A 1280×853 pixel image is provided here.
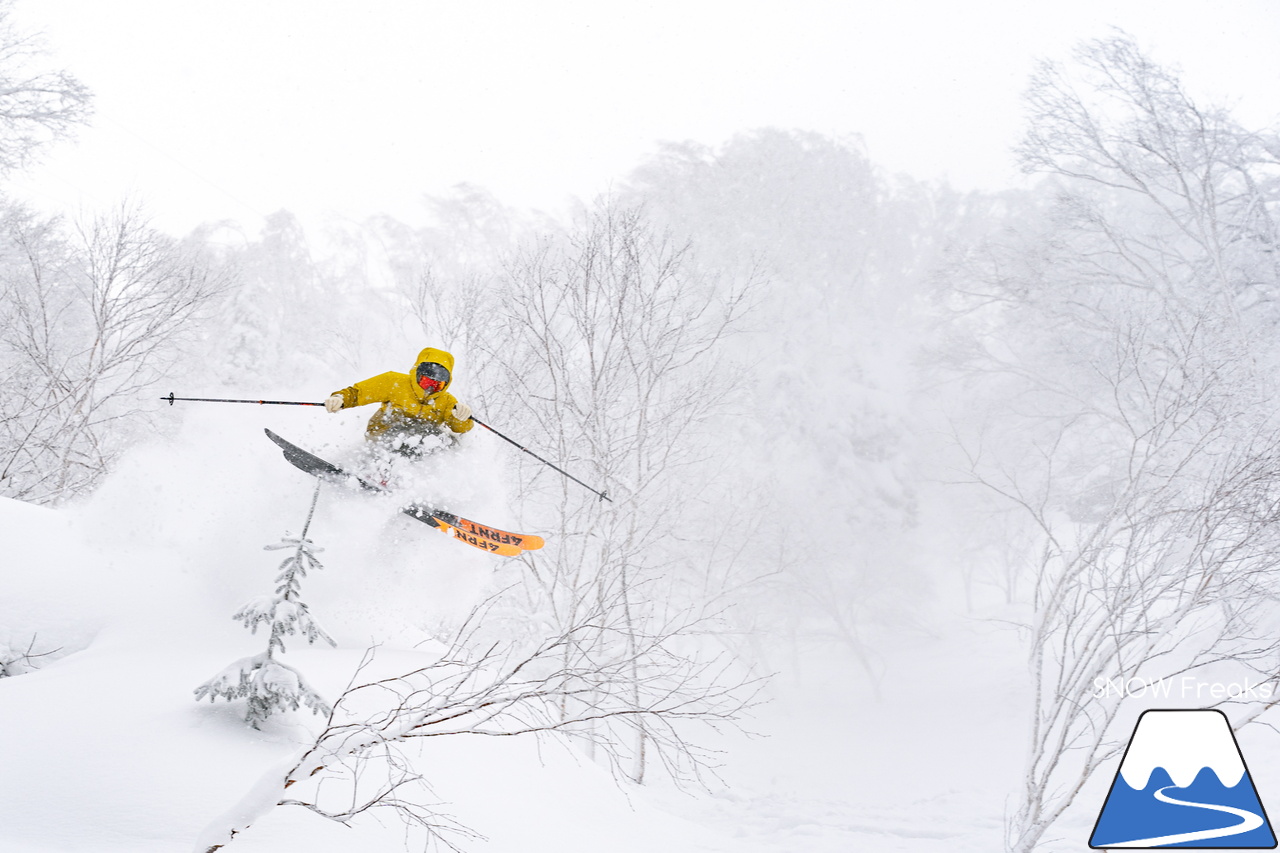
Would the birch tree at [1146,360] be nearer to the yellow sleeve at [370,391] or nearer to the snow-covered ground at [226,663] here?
the snow-covered ground at [226,663]

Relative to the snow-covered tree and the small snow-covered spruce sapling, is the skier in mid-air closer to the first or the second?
the small snow-covered spruce sapling

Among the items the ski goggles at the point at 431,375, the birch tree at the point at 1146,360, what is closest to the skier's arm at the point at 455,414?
the ski goggles at the point at 431,375

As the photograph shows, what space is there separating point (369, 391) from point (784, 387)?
64.9 feet

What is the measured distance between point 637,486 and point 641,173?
69.8 ft

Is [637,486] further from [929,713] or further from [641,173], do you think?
[641,173]

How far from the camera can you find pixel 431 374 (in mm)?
6391

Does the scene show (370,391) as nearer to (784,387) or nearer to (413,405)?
(413,405)

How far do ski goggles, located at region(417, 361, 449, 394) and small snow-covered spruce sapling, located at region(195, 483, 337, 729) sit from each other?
9.59 feet

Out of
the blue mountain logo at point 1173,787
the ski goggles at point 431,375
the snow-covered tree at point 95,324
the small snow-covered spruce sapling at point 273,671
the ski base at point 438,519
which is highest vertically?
the snow-covered tree at point 95,324

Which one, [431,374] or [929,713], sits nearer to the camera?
[431,374]

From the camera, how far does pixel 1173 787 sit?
94.8 inches

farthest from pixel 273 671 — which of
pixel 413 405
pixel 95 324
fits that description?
pixel 95 324

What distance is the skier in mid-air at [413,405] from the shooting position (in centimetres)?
645

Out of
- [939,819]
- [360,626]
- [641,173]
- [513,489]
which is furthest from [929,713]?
[641,173]
